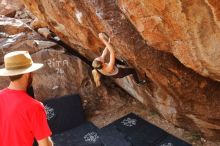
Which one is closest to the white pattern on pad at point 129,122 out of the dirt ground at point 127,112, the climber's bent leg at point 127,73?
the dirt ground at point 127,112

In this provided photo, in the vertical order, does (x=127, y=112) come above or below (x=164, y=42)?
below

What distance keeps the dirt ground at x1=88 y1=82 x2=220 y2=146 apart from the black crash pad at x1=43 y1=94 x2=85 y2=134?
49 cm

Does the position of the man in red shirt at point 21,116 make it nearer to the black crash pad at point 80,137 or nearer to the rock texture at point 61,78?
the black crash pad at point 80,137

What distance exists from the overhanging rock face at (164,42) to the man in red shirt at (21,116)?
185cm

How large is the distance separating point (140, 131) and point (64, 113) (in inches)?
80.8

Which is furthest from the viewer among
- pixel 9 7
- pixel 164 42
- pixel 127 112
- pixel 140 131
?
pixel 9 7

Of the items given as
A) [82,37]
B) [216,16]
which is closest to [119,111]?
[82,37]

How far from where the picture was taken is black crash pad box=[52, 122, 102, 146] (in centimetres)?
758

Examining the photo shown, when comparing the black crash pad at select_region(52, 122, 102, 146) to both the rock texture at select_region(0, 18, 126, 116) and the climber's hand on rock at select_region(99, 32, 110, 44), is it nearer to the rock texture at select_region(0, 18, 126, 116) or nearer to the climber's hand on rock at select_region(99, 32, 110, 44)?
the rock texture at select_region(0, 18, 126, 116)

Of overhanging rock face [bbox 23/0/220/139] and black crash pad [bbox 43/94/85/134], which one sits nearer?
overhanging rock face [bbox 23/0/220/139]

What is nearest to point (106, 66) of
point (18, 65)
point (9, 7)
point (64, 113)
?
point (18, 65)

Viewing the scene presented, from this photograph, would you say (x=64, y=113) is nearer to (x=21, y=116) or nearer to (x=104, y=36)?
(x=104, y=36)

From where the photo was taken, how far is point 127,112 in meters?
8.73

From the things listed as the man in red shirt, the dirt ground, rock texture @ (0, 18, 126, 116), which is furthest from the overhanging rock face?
the man in red shirt
